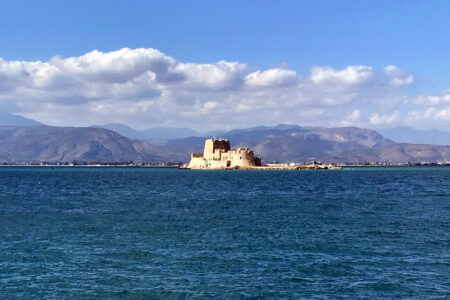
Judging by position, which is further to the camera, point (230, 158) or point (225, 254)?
point (230, 158)

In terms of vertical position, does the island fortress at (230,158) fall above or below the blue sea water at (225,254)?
above

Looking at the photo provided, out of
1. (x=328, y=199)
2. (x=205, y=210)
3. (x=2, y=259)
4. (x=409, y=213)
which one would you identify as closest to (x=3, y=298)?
(x=2, y=259)

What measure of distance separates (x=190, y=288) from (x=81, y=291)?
4464mm

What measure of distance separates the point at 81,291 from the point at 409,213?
33.2 m

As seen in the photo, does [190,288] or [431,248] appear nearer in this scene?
[190,288]

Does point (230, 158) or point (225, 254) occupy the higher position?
point (230, 158)

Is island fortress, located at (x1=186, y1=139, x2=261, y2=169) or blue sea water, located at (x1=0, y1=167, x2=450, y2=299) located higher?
island fortress, located at (x1=186, y1=139, x2=261, y2=169)

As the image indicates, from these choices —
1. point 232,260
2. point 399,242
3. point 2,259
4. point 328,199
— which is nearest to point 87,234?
point 2,259

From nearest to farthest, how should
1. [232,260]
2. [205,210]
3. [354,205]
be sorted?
1. [232,260]
2. [205,210]
3. [354,205]

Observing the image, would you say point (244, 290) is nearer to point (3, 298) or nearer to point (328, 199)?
point (3, 298)

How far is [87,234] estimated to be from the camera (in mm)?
33594

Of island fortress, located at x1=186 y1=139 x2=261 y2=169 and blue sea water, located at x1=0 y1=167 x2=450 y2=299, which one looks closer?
blue sea water, located at x1=0 y1=167 x2=450 y2=299

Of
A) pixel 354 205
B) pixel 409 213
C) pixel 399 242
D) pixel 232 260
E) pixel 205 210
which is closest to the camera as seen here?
pixel 232 260

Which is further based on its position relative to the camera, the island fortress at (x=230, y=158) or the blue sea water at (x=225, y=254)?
the island fortress at (x=230, y=158)
